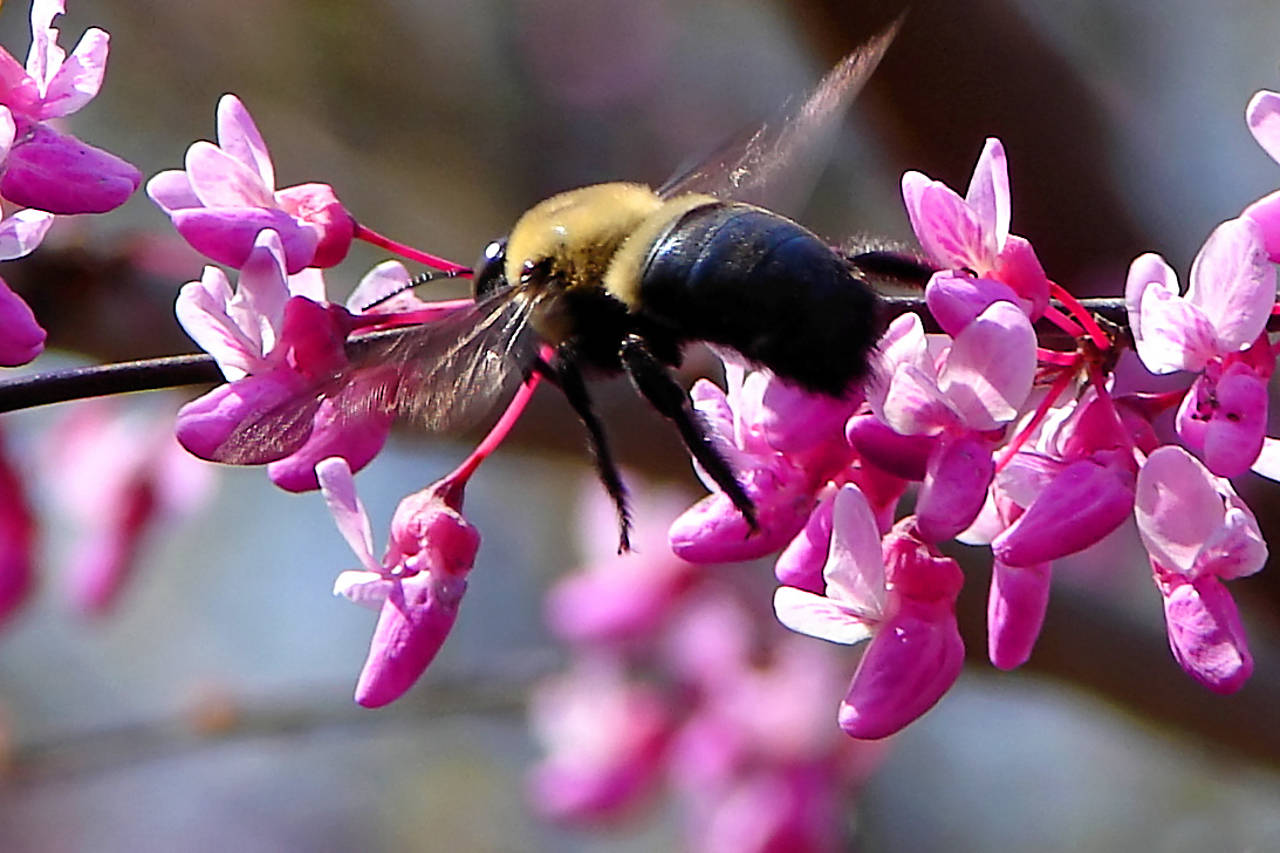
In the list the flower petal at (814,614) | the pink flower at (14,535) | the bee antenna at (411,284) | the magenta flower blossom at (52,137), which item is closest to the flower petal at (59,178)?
the magenta flower blossom at (52,137)

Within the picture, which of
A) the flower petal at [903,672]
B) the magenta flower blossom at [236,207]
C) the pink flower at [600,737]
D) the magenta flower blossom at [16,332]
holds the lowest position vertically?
the pink flower at [600,737]

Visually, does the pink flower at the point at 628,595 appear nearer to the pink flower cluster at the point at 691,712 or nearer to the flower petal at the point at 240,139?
the pink flower cluster at the point at 691,712

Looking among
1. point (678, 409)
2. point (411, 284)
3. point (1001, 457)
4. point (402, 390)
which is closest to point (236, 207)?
point (411, 284)

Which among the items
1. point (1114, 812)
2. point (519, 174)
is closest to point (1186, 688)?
point (519, 174)

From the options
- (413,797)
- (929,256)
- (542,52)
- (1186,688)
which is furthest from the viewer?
(413,797)

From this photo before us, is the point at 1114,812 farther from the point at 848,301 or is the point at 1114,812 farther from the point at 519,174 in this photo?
the point at 848,301

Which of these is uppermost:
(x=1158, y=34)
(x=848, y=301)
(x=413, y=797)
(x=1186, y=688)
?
(x=848, y=301)
